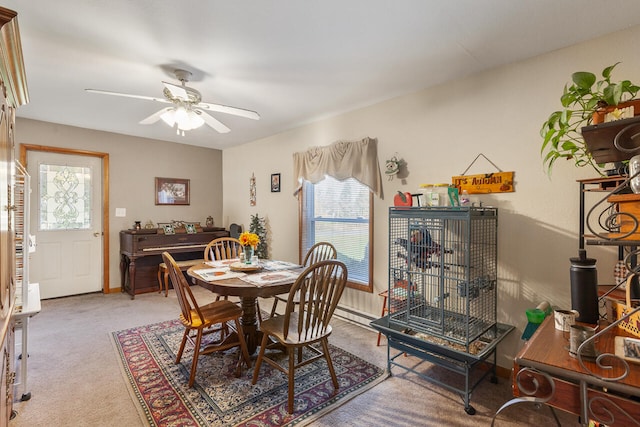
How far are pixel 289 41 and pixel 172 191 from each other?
13.3 ft

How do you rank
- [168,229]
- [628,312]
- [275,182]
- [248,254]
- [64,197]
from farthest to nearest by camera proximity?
1. [168,229]
2. [275,182]
3. [64,197]
4. [248,254]
5. [628,312]

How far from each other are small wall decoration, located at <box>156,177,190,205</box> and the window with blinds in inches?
98.8

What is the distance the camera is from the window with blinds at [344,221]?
140 inches

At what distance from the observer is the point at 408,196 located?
2.54 metres

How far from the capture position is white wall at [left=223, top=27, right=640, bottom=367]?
212cm

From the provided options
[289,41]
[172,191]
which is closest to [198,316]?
[289,41]

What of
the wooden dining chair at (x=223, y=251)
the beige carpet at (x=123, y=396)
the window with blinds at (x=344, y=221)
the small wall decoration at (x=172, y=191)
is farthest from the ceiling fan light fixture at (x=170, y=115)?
the small wall decoration at (x=172, y=191)

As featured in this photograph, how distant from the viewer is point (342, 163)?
3564 millimetres

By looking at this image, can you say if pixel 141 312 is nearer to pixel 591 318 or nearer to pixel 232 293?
pixel 232 293

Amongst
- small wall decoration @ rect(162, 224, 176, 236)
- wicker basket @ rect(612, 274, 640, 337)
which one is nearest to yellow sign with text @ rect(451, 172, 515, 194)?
wicker basket @ rect(612, 274, 640, 337)

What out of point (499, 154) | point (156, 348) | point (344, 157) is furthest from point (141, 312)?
point (499, 154)

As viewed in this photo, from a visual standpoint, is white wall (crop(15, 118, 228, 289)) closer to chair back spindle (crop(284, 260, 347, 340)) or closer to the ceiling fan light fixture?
the ceiling fan light fixture

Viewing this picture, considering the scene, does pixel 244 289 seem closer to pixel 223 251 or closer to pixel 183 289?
pixel 183 289

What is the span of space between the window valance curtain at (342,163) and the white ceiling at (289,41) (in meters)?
0.53
